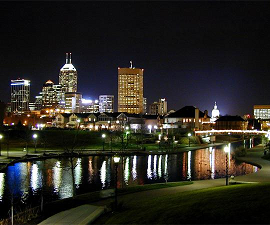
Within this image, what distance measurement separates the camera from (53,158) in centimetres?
6103

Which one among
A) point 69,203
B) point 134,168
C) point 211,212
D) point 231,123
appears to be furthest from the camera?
point 231,123

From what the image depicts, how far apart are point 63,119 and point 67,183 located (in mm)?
94292

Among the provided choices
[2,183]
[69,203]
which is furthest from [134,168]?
[69,203]

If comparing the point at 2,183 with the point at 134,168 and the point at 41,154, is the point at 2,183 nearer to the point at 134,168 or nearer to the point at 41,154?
the point at 134,168

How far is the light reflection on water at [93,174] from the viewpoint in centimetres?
3634

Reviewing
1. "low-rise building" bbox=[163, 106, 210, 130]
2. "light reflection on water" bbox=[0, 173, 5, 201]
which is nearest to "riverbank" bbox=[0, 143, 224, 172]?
"light reflection on water" bbox=[0, 173, 5, 201]

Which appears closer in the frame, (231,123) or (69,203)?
(69,203)

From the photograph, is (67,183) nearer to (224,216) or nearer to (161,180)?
(161,180)

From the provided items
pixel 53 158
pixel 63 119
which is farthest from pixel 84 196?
pixel 63 119

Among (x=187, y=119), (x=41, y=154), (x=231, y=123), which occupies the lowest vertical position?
(x=41, y=154)

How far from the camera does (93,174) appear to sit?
1818 inches

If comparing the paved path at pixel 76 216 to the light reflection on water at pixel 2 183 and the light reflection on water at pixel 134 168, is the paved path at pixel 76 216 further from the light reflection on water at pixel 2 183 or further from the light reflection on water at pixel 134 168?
the light reflection on water at pixel 134 168

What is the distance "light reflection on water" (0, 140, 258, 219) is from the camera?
119ft

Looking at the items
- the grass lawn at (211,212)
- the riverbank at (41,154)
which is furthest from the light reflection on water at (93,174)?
the grass lawn at (211,212)
